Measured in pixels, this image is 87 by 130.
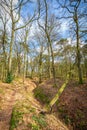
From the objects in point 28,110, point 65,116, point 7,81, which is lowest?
point 65,116

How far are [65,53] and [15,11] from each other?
16849 mm

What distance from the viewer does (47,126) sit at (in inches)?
298

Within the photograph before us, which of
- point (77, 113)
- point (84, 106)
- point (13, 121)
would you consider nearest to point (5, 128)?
point (13, 121)

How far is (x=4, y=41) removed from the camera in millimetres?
22922

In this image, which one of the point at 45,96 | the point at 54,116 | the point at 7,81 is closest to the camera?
the point at 54,116

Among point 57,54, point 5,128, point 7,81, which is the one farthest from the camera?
point 57,54

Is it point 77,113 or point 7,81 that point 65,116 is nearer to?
point 77,113

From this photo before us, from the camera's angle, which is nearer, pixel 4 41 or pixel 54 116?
pixel 54 116

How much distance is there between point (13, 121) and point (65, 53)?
2723 cm

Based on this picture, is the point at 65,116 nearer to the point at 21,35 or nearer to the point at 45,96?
the point at 45,96

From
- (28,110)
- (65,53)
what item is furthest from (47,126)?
(65,53)

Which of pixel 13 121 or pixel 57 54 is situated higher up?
pixel 57 54

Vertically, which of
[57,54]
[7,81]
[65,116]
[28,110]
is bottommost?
[65,116]

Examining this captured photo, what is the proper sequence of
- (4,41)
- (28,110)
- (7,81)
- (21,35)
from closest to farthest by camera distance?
(28,110), (7,81), (4,41), (21,35)
